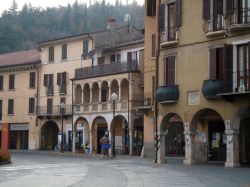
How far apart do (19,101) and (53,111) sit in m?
7.25

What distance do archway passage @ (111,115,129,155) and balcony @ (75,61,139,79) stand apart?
472cm

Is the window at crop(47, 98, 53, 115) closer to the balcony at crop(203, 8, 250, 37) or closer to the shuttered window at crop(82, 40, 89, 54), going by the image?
the shuttered window at crop(82, 40, 89, 54)

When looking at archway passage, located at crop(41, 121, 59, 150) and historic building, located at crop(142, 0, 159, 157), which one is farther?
archway passage, located at crop(41, 121, 59, 150)

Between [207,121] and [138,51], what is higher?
[138,51]

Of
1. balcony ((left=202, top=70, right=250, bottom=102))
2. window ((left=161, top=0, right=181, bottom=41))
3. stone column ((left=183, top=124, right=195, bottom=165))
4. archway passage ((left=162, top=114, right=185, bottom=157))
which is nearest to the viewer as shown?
balcony ((left=202, top=70, right=250, bottom=102))

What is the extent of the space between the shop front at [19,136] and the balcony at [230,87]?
41.3m

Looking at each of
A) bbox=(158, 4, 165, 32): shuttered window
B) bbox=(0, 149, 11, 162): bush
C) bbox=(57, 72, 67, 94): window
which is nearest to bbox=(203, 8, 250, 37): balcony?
bbox=(158, 4, 165, 32): shuttered window

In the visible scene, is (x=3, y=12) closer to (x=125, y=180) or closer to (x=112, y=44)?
(x=112, y=44)

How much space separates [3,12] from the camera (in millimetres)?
131750

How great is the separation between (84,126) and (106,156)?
18.7 meters

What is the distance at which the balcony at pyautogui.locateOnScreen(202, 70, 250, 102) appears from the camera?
3219 centimetres

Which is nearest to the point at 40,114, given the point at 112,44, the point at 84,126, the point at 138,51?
the point at 84,126

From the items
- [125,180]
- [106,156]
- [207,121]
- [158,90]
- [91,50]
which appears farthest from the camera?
[91,50]

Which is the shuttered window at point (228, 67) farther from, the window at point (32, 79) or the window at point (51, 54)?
the window at point (32, 79)
